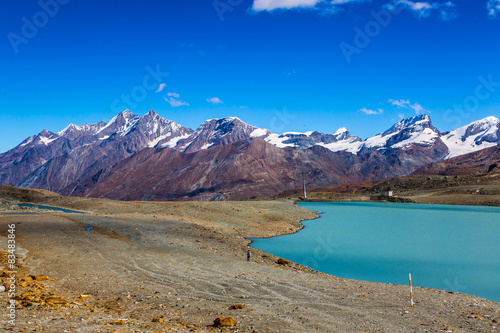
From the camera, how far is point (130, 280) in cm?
1662

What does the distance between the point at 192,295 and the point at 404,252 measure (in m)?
25.0

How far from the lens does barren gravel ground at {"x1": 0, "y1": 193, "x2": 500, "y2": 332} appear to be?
11219 mm

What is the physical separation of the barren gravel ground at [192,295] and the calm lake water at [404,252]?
16.5ft

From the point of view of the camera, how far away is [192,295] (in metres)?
14.8

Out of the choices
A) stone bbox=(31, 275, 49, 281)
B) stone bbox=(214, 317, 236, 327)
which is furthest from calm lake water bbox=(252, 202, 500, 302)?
stone bbox=(31, 275, 49, 281)

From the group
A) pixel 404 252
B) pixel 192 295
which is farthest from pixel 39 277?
pixel 404 252

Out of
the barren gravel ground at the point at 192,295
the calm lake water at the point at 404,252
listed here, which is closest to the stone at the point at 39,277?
the barren gravel ground at the point at 192,295

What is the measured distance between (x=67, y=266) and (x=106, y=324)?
32.1 ft

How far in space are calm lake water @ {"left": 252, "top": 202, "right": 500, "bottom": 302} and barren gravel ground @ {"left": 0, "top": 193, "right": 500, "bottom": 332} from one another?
16.5 feet

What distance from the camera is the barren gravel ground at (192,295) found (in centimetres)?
1122

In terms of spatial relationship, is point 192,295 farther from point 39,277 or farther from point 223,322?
point 39,277

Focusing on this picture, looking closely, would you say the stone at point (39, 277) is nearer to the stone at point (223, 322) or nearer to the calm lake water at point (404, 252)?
the stone at point (223, 322)

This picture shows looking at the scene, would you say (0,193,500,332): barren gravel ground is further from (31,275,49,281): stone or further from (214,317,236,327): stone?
(31,275,49,281): stone

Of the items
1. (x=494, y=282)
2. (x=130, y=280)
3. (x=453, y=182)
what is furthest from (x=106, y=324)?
(x=453, y=182)
